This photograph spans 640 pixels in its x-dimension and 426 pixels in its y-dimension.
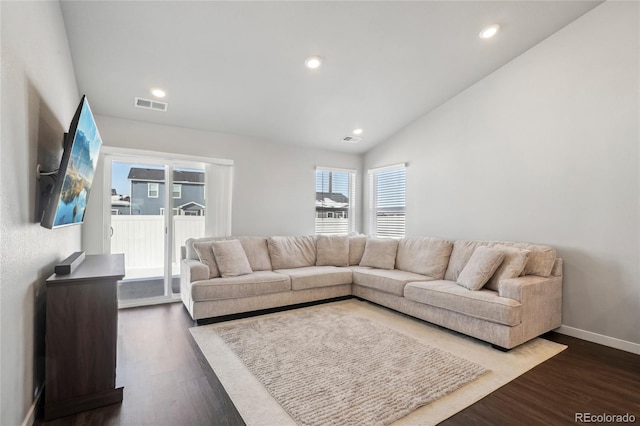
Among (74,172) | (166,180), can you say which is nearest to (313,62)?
(74,172)

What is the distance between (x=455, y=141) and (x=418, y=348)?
111 inches

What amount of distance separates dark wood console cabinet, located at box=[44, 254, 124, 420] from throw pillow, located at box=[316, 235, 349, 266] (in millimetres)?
2987

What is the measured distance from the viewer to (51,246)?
7.06ft

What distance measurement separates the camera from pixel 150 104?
3.57 metres

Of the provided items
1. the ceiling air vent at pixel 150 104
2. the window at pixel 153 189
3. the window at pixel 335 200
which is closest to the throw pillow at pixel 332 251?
the window at pixel 335 200

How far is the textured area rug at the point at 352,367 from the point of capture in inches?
73.2

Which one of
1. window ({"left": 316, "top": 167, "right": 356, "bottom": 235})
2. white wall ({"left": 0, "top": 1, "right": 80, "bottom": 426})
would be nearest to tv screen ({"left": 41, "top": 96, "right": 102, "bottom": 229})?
white wall ({"left": 0, "top": 1, "right": 80, "bottom": 426})

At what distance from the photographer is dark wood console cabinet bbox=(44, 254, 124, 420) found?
1.80m

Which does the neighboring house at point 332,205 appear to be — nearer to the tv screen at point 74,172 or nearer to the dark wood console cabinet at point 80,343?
the tv screen at point 74,172

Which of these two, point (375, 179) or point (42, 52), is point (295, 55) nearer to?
point (42, 52)

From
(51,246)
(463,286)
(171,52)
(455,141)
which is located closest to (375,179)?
(455,141)

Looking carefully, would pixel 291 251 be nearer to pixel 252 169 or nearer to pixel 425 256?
pixel 252 169

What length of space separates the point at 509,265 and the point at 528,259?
0.26m

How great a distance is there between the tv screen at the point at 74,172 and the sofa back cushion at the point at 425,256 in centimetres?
365
